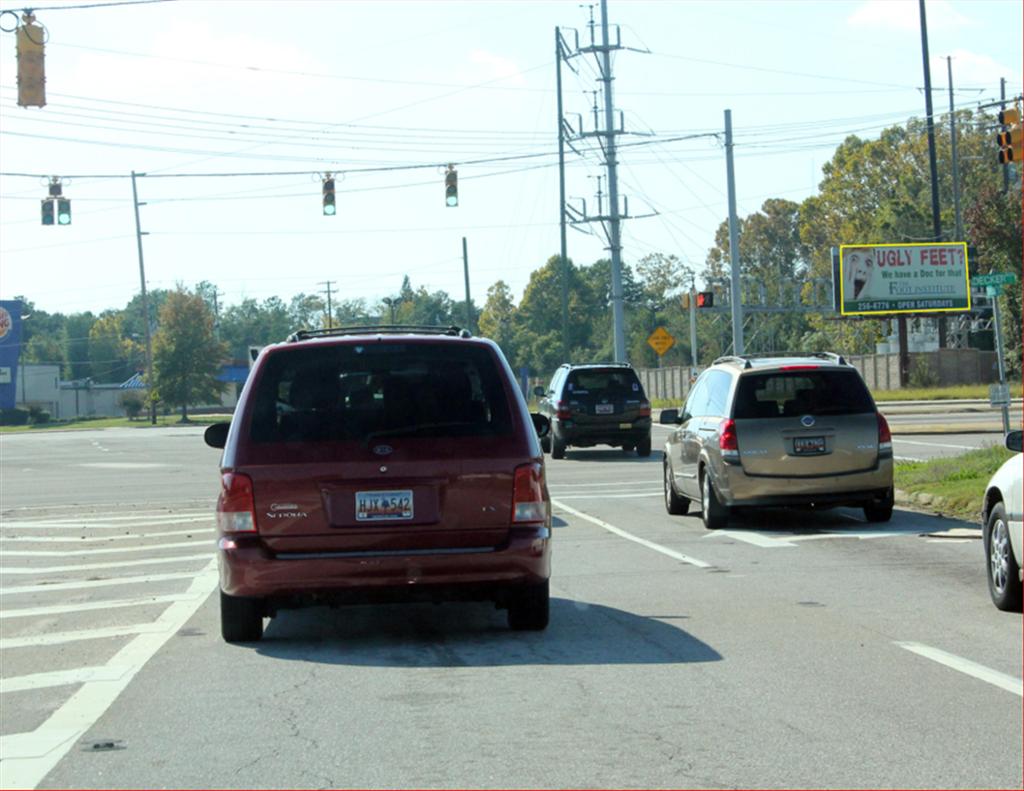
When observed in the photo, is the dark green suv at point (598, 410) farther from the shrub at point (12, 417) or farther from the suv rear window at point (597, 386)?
the shrub at point (12, 417)

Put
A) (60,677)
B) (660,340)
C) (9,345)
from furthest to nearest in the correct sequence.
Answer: (9,345), (660,340), (60,677)

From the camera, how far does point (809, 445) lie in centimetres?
1569

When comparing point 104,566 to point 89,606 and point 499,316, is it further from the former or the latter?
point 499,316

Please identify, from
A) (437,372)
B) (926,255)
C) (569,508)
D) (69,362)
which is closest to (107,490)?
(569,508)

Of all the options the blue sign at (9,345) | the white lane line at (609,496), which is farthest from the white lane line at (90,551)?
the blue sign at (9,345)

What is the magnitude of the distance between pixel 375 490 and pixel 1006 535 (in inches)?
163

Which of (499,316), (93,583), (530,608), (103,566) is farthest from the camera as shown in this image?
(499,316)

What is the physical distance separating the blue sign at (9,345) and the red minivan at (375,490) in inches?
3726

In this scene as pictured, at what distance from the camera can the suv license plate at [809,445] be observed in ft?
51.5

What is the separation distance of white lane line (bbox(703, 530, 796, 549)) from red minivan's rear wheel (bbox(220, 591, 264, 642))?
21.3ft

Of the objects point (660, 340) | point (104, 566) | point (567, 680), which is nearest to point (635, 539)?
point (104, 566)

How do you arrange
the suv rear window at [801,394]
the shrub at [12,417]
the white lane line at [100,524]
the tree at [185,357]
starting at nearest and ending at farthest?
the suv rear window at [801,394]
the white lane line at [100,524]
the tree at [185,357]
the shrub at [12,417]

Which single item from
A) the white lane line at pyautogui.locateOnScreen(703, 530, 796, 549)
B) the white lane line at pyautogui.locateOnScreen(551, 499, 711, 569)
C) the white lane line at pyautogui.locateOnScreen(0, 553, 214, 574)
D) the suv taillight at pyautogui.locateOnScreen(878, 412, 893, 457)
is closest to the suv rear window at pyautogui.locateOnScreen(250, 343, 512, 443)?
the white lane line at pyautogui.locateOnScreen(551, 499, 711, 569)

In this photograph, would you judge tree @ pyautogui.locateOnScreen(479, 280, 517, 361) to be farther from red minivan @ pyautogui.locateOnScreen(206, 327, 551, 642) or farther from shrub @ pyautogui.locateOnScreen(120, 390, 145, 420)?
red minivan @ pyautogui.locateOnScreen(206, 327, 551, 642)
